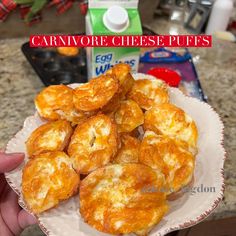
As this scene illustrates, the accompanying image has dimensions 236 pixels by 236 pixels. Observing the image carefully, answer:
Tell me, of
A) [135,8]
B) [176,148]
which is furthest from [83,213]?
[135,8]

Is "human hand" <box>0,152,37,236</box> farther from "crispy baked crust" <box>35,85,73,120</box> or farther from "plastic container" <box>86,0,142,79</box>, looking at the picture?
"plastic container" <box>86,0,142,79</box>

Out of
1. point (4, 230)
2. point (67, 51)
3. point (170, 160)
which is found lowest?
point (4, 230)

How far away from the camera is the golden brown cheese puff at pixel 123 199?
1.47ft

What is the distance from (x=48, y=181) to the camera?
491mm

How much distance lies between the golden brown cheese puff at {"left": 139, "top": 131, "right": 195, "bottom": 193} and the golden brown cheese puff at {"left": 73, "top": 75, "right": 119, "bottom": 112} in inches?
3.8

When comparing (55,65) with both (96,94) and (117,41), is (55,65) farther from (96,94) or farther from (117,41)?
(96,94)

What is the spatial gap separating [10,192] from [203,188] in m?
0.34

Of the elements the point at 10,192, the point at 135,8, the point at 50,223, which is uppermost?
the point at 135,8

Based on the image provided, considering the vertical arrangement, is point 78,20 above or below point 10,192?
above

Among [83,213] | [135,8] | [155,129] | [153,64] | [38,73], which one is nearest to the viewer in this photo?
[83,213]

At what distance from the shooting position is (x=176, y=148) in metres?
0.52

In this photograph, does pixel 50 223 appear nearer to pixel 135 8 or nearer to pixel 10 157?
pixel 10 157

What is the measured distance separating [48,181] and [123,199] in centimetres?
11

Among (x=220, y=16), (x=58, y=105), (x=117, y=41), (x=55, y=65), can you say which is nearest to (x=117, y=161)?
(x=58, y=105)
